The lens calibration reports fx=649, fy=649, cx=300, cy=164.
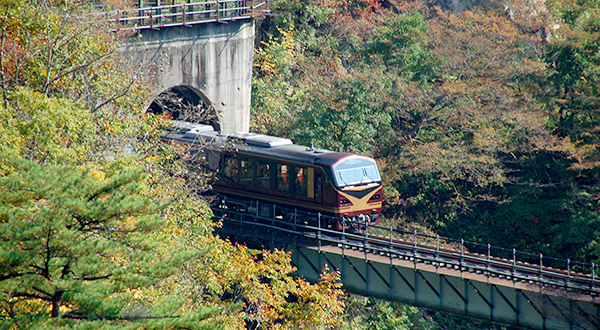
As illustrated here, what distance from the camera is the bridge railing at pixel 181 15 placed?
25562mm

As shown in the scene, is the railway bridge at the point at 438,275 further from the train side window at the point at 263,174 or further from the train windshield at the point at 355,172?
the train windshield at the point at 355,172

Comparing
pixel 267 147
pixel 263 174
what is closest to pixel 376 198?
pixel 263 174

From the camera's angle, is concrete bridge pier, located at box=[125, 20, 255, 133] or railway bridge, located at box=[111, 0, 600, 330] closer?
railway bridge, located at box=[111, 0, 600, 330]

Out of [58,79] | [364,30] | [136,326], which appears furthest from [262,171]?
[364,30]

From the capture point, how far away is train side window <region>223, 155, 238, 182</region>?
82.2ft

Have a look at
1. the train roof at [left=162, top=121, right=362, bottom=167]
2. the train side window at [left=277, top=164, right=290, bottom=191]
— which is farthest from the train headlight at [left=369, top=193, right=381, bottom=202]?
the train side window at [left=277, top=164, right=290, bottom=191]

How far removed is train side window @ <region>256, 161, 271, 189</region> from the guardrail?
0.83 meters

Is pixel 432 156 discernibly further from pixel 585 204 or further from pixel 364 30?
pixel 364 30

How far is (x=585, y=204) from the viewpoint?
25.8 metres

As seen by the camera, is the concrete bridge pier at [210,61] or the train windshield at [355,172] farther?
the concrete bridge pier at [210,61]

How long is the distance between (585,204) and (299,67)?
708 inches

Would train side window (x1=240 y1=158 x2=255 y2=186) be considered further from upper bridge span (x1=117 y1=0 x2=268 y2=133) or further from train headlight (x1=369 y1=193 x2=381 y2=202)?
train headlight (x1=369 y1=193 x2=381 y2=202)

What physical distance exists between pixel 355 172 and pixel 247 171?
14.3ft

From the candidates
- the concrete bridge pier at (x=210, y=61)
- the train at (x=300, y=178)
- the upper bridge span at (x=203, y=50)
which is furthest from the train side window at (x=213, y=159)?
the concrete bridge pier at (x=210, y=61)
